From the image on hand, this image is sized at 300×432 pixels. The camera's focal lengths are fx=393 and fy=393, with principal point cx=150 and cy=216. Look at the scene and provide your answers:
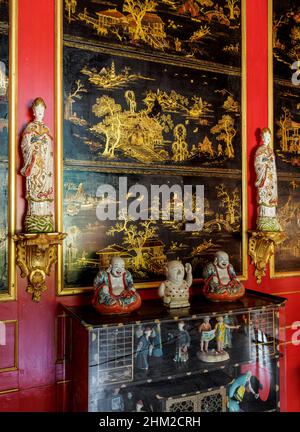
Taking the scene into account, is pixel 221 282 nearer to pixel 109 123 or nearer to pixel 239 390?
pixel 239 390

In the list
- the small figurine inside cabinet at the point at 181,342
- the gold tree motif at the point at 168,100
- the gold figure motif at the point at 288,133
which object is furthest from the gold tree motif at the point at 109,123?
the gold figure motif at the point at 288,133

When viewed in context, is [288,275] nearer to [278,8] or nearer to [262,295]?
[262,295]

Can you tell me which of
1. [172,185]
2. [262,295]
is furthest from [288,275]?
[172,185]

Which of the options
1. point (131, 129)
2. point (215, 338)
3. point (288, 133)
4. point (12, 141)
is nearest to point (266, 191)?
point (288, 133)

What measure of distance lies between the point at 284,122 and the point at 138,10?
2.06m

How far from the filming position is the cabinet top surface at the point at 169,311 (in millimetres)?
2919

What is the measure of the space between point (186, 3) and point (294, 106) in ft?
5.66

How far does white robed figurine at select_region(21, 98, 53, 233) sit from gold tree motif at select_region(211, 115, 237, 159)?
1.84 metres

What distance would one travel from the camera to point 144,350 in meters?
2.99

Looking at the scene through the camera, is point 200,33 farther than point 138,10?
Yes

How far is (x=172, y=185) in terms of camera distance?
3.88m

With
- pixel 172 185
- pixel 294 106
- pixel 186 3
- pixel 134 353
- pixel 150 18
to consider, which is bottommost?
pixel 134 353

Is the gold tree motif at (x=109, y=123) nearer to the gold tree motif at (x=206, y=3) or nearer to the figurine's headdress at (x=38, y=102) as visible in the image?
the figurine's headdress at (x=38, y=102)
